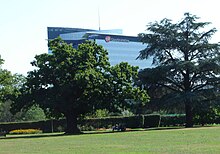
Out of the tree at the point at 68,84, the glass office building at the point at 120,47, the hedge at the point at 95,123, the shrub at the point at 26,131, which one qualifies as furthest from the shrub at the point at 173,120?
the glass office building at the point at 120,47

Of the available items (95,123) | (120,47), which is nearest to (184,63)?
(95,123)

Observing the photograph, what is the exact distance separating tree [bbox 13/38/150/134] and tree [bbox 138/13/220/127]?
472 inches

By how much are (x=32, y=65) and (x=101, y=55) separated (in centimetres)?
788

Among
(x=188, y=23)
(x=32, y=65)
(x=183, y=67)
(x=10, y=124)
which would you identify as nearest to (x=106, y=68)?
(x=32, y=65)

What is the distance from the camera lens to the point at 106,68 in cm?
5141

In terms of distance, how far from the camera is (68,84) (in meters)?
48.0

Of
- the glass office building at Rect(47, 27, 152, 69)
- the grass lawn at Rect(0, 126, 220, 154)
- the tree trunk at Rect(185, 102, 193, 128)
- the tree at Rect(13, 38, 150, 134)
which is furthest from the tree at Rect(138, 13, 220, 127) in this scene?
the glass office building at Rect(47, 27, 152, 69)

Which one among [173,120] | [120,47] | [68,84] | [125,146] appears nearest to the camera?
[125,146]

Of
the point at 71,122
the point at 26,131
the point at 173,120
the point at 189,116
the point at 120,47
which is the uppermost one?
the point at 120,47

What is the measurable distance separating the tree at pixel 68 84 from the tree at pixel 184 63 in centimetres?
1199

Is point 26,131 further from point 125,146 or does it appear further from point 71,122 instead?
point 125,146

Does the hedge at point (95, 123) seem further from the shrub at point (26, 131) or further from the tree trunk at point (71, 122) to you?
the tree trunk at point (71, 122)

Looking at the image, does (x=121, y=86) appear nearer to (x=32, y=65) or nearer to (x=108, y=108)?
(x=108, y=108)

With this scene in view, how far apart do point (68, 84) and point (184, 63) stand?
736 inches
